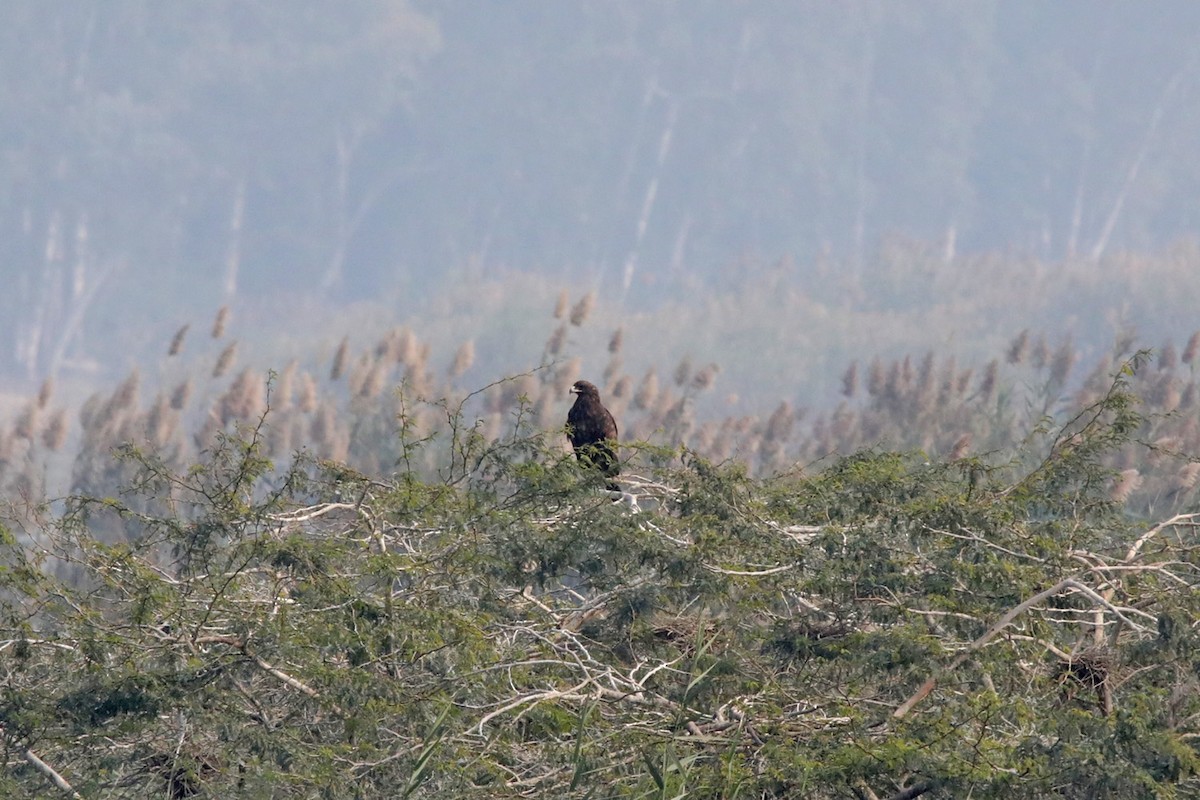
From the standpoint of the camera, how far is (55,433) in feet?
59.2

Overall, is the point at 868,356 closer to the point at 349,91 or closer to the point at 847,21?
the point at 349,91

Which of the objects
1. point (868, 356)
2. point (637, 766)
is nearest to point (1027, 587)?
point (637, 766)

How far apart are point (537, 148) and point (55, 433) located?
6963 centimetres

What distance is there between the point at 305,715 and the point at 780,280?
44931mm

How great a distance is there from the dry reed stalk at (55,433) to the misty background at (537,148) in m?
43.1

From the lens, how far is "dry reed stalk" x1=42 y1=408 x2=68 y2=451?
58.6 feet

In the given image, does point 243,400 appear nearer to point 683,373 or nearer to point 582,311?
point 582,311

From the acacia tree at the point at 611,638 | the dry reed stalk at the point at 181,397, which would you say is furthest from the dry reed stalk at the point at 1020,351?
the acacia tree at the point at 611,638

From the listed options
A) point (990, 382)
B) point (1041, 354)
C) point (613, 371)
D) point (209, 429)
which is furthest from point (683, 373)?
point (209, 429)

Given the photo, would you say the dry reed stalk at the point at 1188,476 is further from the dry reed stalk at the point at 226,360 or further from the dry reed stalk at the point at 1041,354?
the dry reed stalk at the point at 226,360

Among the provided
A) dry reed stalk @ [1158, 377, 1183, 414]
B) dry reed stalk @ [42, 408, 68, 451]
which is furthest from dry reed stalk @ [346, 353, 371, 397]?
dry reed stalk @ [1158, 377, 1183, 414]

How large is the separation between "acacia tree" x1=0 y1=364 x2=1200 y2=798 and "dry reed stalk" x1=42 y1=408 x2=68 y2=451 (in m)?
11.4

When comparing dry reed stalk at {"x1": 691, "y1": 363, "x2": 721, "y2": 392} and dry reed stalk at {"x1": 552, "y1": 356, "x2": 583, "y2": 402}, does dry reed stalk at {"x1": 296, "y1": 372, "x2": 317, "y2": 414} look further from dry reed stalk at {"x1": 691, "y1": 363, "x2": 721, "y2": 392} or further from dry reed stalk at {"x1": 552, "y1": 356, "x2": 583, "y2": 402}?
dry reed stalk at {"x1": 691, "y1": 363, "x2": 721, "y2": 392}

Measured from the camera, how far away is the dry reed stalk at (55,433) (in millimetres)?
17859
